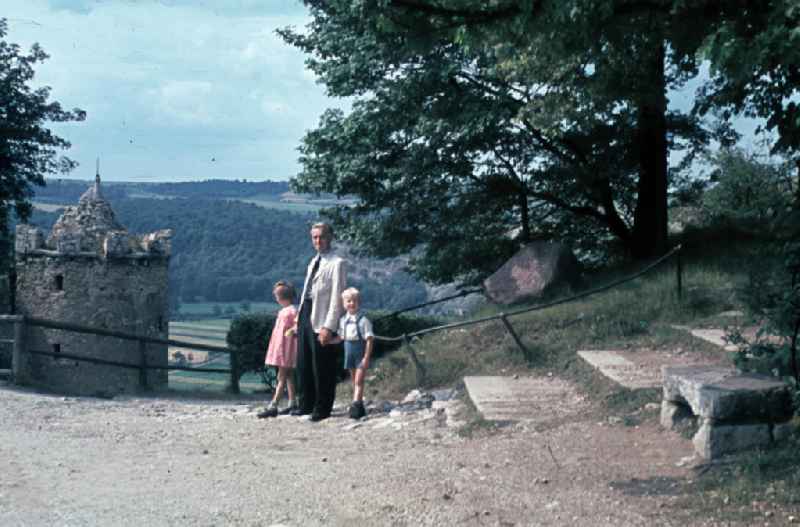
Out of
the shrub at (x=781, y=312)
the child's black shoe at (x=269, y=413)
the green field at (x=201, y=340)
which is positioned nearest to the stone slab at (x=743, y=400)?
the shrub at (x=781, y=312)

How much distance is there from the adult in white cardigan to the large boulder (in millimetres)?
5401

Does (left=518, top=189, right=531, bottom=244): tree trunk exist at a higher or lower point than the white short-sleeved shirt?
higher

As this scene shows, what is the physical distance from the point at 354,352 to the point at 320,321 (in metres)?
0.59

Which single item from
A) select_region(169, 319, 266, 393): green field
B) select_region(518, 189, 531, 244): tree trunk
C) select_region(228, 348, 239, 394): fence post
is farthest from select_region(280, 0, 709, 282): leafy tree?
select_region(169, 319, 266, 393): green field

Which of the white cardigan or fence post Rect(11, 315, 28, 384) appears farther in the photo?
fence post Rect(11, 315, 28, 384)

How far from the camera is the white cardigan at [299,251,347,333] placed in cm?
896

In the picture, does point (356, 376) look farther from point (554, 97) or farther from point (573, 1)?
point (554, 97)

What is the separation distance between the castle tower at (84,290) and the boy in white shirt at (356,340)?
18.3 metres

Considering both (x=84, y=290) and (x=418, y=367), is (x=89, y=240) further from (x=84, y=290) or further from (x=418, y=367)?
(x=418, y=367)

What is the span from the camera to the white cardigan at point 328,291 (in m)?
8.96

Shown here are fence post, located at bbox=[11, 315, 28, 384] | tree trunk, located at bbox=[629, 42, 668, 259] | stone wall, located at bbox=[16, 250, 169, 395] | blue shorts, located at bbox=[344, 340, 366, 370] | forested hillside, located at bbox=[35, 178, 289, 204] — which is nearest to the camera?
blue shorts, located at bbox=[344, 340, 366, 370]

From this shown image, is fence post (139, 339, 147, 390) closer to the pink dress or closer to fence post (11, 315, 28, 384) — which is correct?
fence post (11, 315, 28, 384)

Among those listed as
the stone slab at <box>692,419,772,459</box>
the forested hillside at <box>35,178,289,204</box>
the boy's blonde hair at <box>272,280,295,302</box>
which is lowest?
the stone slab at <box>692,419,772,459</box>

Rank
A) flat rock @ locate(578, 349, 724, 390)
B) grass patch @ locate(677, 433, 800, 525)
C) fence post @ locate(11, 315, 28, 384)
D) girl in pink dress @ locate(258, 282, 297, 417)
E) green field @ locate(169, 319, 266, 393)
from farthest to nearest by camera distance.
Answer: green field @ locate(169, 319, 266, 393) < fence post @ locate(11, 315, 28, 384) < girl in pink dress @ locate(258, 282, 297, 417) < flat rock @ locate(578, 349, 724, 390) < grass patch @ locate(677, 433, 800, 525)
